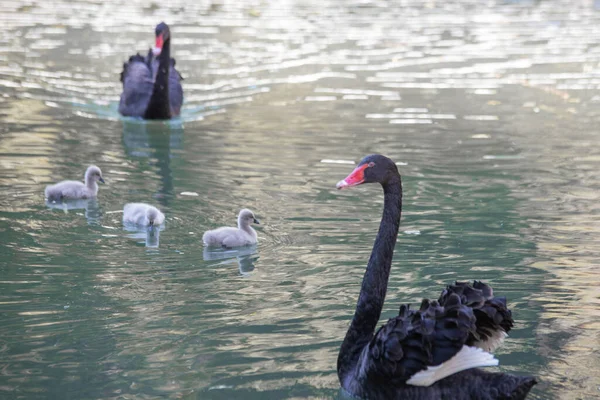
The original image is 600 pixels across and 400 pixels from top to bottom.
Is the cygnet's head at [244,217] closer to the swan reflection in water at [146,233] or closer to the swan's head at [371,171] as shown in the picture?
the swan reflection in water at [146,233]

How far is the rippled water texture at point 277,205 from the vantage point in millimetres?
4332

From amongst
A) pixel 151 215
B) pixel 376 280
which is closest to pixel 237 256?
pixel 151 215

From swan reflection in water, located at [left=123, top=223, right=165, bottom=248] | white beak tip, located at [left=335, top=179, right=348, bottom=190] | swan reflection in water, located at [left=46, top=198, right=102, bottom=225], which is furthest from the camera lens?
swan reflection in water, located at [left=46, top=198, right=102, bottom=225]

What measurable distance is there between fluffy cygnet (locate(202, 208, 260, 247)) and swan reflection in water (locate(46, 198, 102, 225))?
97cm

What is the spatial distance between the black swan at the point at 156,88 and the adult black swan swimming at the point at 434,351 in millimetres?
6098

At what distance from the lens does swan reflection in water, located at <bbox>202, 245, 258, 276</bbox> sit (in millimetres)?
5598

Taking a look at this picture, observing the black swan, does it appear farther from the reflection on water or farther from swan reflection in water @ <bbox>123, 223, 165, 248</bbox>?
swan reflection in water @ <bbox>123, 223, 165, 248</bbox>

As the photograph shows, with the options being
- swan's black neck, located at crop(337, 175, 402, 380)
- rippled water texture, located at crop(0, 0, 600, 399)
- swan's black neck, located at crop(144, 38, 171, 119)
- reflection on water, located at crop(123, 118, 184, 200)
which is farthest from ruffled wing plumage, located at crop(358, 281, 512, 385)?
swan's black neck, located at crop(144, 38, 171, 119)

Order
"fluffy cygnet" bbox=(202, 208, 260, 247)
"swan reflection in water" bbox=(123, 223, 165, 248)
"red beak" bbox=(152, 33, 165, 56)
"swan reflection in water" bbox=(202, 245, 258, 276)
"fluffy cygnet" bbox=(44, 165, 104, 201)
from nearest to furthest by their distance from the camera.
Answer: "swan reflection in water" bbox=(202, 245, 258, 276) → "fluffy cygnet" bbox=(202, 208, 260, 247) → "swan reflection in water" bbox=(123, 223, 165, 248) → "fluffy cygnet" bbox=(44, 165, 104, 201) → "red beak" bbox=(152, 33, 165, 56)

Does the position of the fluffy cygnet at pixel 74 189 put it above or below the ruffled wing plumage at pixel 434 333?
below

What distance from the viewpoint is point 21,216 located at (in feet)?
20.7

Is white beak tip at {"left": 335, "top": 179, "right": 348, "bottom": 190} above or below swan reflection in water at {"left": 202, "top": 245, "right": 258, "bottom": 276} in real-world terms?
above

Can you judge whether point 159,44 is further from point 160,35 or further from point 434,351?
point 434,351

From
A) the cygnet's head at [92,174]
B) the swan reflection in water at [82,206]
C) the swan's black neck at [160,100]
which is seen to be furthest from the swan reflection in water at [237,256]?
the swan's black neck at [160,100]
